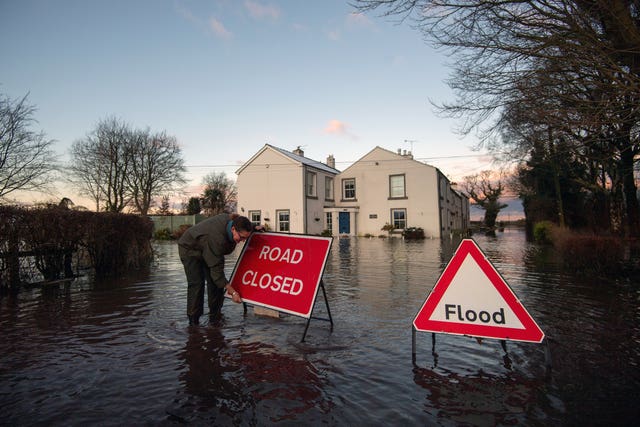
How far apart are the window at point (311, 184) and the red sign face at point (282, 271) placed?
83.9ft

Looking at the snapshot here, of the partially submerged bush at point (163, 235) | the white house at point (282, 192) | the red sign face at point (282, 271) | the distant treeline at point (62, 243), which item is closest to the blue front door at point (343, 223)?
the white house at point (282, 192)

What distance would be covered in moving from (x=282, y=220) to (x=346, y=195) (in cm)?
687

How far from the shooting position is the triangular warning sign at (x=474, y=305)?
11.6 ft

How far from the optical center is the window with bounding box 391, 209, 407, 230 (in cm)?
3083

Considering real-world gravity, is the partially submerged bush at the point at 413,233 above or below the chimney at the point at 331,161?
below

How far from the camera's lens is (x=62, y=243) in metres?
8.65

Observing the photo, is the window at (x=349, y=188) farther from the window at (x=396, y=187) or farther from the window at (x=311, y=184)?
the window at (x=396, y=187)

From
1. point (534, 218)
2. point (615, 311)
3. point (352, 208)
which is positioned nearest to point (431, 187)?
point (352, 208)

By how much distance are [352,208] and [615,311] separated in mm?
26897

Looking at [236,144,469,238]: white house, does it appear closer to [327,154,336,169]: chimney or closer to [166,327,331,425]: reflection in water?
[327,154,336,169]: chimney

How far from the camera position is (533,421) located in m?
2.66

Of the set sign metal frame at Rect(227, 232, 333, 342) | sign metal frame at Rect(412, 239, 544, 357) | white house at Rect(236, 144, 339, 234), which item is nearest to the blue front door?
white house at Rect(236, 144, 339, 234)

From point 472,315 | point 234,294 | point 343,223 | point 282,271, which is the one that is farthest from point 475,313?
point 343,223

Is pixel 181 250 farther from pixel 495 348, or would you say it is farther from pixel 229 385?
pixel 495 348
